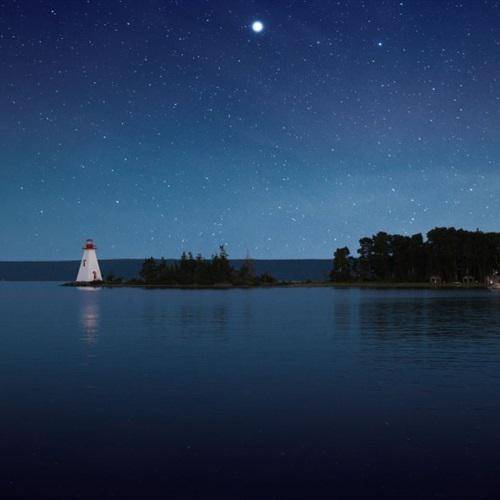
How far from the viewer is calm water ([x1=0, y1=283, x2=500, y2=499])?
48.1 feet

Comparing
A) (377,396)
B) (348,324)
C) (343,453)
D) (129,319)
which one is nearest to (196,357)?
(377,396)

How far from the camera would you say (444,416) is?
21.1 meters

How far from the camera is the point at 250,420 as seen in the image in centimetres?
2066

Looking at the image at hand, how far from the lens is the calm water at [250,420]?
14656 mm

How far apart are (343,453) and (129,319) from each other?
54333 millimetres

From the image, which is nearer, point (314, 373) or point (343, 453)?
point (343, 453)

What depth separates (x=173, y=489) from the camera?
1410 centimetres

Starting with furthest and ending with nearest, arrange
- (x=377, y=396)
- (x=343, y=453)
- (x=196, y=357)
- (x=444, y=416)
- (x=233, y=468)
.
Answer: (x=196, y=357) → (x=377, y=396) → (x=444, y=416) → (x=343, y=453) → (x=233, y=468)

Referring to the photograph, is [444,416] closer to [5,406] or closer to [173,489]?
[173,489]

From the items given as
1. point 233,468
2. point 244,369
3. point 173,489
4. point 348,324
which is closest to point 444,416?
point 233,468

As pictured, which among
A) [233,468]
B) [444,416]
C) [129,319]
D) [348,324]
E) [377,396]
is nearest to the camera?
[233,468]

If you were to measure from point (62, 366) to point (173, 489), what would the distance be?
20699 millimetres

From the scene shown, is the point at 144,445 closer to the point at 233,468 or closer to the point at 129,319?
the point at 233,468

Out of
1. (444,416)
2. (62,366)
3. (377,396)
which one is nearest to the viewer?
(444,416)
